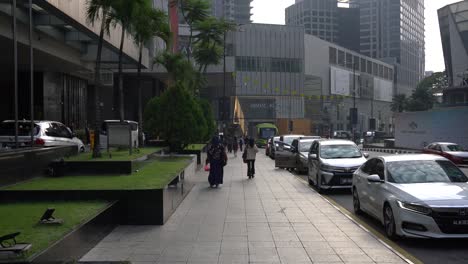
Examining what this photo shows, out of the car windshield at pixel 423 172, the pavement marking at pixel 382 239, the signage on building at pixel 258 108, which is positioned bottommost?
the pavement marking at pixel 382 239

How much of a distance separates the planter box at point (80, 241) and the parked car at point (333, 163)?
8.21 meters

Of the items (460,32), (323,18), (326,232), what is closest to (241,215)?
(326,232)

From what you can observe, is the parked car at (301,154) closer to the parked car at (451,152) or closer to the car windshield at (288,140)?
the car windshield at (288,140)

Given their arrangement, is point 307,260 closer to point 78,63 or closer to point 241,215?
point 241,215

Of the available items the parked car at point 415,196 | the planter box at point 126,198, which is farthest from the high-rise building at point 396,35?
the planter box at point 126,198

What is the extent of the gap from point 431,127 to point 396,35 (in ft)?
424

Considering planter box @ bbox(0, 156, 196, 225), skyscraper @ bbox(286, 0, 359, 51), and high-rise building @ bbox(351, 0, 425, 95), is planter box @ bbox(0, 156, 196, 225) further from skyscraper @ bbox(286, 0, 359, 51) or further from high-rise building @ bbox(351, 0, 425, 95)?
skyscraper @ bbox(286, 0, 359, 51)

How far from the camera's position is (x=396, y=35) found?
16375cm

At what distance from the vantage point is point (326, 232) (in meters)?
9.77

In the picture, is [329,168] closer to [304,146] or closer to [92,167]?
[92,167]

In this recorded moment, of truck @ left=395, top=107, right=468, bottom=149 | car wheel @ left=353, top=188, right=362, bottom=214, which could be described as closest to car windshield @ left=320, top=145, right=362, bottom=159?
car wheel @ left=353, top=188, right=362, bottom=214

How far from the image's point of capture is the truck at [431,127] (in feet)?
127

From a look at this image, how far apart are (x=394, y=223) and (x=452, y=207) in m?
1.01

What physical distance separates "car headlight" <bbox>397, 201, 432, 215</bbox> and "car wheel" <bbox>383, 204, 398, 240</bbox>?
34 centimetres
